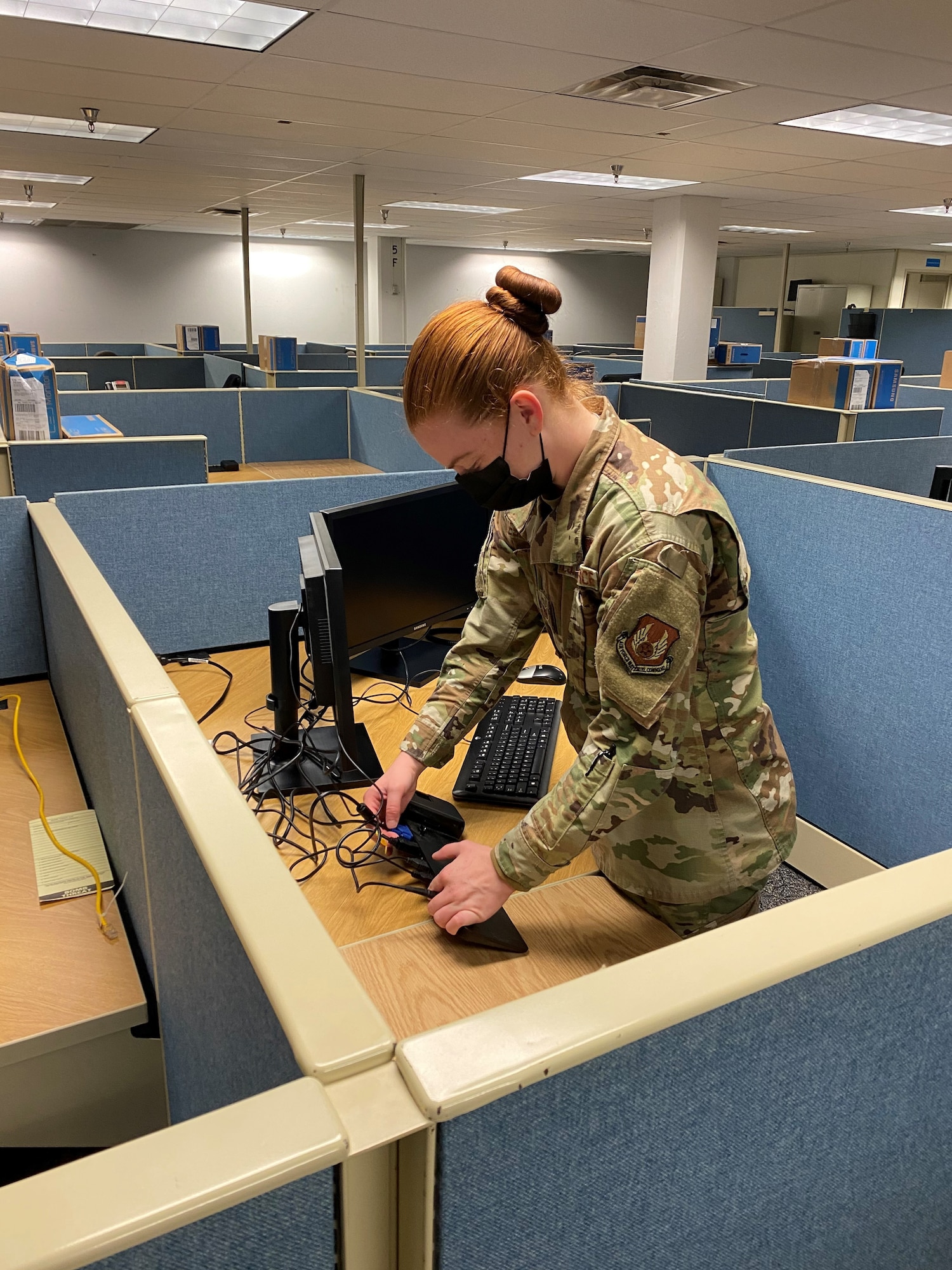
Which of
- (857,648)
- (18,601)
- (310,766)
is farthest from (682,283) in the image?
(310,766)

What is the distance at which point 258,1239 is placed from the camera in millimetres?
407

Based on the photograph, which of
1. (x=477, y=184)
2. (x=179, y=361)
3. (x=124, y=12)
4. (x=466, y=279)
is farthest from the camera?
(x=466, y=279)

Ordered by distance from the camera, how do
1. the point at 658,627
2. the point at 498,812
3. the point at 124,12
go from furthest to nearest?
the point at 124,12 → the point at 498,812 → the point at 658,627

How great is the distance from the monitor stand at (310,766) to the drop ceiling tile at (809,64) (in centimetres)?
257

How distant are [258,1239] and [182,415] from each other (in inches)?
192

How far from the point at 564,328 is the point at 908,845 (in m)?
12.4

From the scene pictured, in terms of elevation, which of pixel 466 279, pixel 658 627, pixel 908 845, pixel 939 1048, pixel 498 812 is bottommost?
pixel 908 845

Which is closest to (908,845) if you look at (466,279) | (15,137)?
(15,137)

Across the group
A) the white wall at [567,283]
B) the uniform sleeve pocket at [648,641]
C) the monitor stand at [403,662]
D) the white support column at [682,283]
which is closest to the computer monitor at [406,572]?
the monitor stand at [403,662]

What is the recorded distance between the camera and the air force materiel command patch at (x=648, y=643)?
0.95 metres

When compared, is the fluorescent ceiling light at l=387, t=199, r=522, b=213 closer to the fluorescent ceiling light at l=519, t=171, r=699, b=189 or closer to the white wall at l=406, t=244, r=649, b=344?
the fluorescent ceiling light at l=519, t=171, r=699, b=189

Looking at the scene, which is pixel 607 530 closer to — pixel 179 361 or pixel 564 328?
pixel 179 361

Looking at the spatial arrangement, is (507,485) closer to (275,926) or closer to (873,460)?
(275,926)

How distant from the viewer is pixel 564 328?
520 inches
